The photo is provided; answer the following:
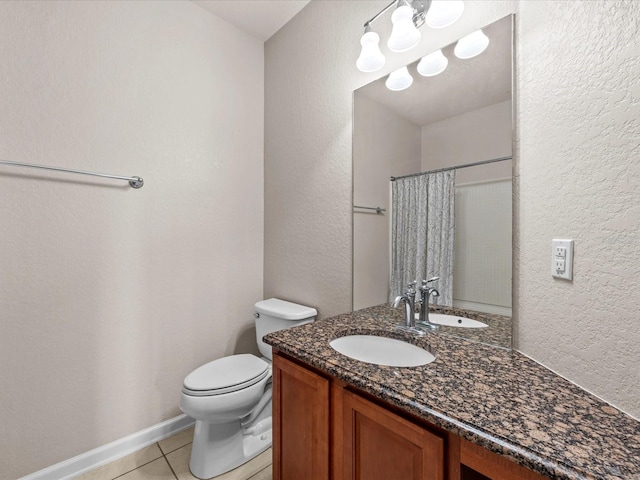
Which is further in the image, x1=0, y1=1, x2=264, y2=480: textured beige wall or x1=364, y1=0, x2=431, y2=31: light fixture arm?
x1=0, y1=1, x2=264, y2=480: textured beige wall

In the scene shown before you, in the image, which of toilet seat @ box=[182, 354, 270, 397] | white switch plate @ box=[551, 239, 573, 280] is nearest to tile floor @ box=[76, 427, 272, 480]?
toilet seat @ box=[182, 354, 270, 397]

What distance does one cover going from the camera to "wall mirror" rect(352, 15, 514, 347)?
104 centimetres

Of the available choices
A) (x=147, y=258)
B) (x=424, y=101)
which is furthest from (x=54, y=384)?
(x=424, y=101)

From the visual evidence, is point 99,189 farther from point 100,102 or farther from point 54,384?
point 54,384

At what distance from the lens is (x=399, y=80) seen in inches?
53.2

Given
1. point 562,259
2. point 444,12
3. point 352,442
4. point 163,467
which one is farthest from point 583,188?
point 163,467

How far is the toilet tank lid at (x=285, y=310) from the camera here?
1678 mm

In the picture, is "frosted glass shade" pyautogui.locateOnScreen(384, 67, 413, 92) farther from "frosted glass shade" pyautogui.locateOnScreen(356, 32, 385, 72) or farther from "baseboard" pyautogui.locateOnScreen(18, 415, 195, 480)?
"baseboard" pyautogui.locateOnScreen(18, 415, 195, 480)

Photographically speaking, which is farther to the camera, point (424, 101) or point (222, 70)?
point (222, 70)

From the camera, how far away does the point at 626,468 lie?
1.64ft

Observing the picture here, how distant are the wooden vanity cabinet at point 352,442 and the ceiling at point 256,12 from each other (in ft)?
6.65

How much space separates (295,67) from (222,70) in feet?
1.63

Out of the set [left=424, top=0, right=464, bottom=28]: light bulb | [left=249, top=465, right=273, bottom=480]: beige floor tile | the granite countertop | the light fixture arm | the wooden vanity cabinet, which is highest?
the light fixture arm

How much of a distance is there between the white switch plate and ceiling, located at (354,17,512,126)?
1.76ft
